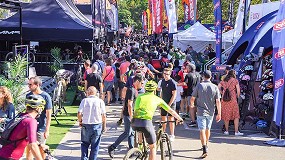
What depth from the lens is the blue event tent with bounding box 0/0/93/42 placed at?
21.0 metres

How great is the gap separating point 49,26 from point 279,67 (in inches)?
513

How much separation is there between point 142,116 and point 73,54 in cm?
1675

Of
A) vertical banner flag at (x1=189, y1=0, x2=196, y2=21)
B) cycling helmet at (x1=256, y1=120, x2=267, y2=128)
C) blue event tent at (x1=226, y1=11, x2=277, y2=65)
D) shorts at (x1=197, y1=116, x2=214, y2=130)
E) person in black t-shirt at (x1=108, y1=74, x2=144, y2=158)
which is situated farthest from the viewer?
vertical banner flag at (x1=189, y1=0, x2=196, y2=21)

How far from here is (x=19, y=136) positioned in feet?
17.6

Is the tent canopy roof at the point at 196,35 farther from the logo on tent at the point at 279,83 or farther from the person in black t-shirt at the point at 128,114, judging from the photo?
the person in black t-shirt at the point at 128,114

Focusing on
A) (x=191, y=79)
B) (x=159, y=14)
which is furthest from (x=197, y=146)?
(x=159, y=14)

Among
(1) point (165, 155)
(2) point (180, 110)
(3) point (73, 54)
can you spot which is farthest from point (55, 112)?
(3) point (73, 54)

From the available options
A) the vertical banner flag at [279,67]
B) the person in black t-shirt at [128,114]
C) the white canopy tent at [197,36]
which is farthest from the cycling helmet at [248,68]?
the white canopy tent at [197,36]

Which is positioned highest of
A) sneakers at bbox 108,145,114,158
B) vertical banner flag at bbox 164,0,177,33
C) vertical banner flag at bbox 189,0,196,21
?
vertical banner flag at bbox 189,0,196,21

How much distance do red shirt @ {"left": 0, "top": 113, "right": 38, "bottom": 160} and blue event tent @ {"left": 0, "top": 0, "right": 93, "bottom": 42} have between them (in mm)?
15679

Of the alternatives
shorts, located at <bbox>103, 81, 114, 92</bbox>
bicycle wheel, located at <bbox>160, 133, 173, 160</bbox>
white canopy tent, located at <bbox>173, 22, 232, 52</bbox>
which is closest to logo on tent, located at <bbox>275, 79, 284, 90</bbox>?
bicycle wheel, located at <bbox>160, 133, 173, 160</bbox>

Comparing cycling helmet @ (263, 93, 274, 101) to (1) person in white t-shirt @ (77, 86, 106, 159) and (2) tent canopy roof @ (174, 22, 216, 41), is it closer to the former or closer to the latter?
(1) person in white t-shirt @ (77, 86, 106, 159)

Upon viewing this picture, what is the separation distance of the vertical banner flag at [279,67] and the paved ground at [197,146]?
808mm

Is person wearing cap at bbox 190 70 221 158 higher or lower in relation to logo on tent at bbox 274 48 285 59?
lower
